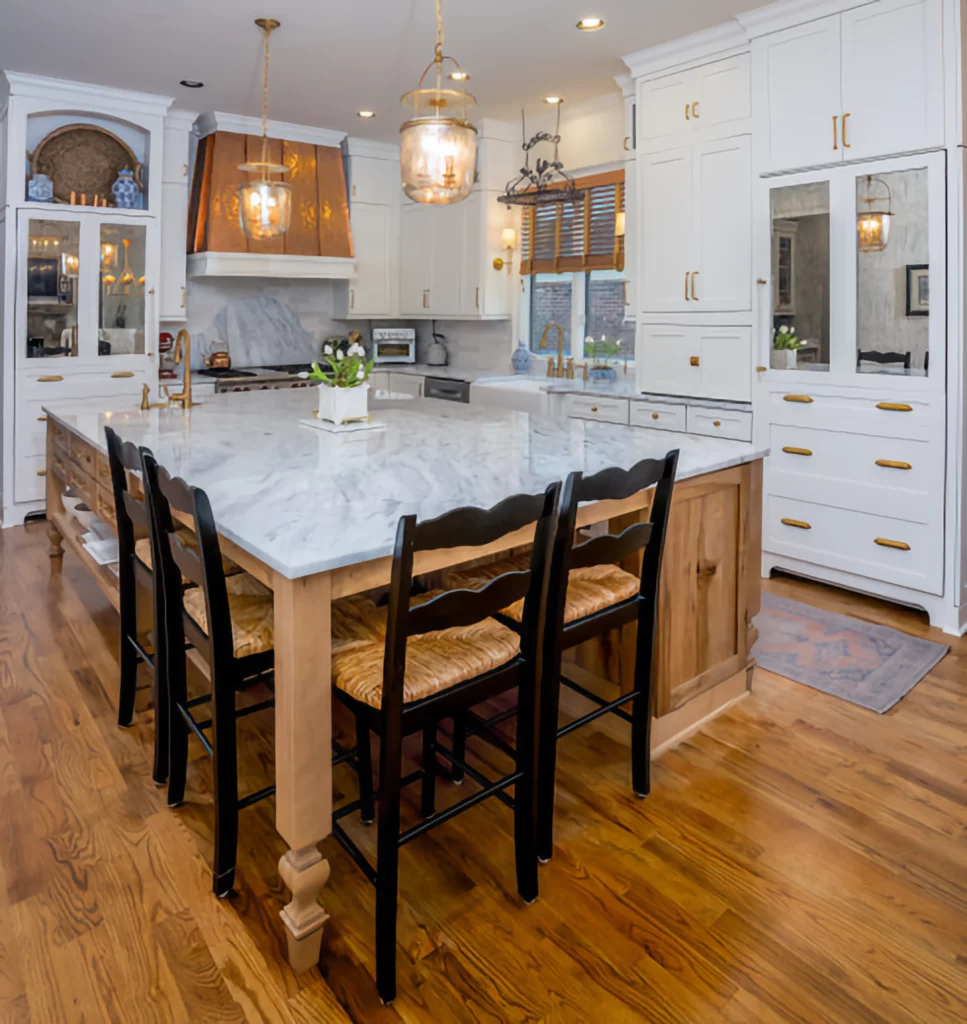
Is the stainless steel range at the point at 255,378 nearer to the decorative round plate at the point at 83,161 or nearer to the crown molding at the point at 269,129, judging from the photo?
the decorative round plate at the point at 83,161

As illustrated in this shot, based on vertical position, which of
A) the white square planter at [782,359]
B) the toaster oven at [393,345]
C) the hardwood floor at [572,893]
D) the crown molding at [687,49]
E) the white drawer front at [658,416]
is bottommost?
the hardwood floor at [572,893]

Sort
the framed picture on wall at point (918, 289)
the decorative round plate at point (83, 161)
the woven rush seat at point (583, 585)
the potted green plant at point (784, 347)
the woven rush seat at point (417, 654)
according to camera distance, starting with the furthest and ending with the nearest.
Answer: the decorative round plate at point (83, 161)
the potted green plant at point (784, 347)
the framed picture on wall at point (918, 289)
the woven rush seat at point (583, 585)
the woven rush seat at point (417, 654)

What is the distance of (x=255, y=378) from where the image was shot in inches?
223

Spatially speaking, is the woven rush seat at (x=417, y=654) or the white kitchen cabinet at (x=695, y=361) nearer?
the woven rush seat at (x=417, y=654)

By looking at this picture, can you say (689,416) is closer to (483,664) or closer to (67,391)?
(483,664)

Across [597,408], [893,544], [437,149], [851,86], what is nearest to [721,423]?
[597,408]

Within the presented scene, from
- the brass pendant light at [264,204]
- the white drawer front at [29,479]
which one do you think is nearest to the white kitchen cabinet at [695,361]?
the brass pendant light at [264,204]

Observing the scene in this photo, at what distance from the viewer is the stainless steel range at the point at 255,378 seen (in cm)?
554

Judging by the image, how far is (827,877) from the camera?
6.21ft

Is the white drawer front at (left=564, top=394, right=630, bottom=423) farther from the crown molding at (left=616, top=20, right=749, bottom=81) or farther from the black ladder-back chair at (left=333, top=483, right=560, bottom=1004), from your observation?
the black ladder-back chair at (left=333, top=483, right=560, bottom=1004)

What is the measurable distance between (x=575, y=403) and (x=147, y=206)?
3.07 metres

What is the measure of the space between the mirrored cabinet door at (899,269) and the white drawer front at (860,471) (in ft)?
1.03

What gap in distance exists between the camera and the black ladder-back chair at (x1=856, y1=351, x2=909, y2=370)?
3365mm

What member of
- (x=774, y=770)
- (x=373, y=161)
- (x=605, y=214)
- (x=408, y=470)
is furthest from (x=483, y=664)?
(x=373, y=161)
